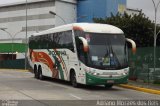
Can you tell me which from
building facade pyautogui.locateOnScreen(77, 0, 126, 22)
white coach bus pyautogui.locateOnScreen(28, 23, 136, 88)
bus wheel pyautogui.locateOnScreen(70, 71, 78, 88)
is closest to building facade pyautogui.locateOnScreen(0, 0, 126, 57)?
building facade pyautogui.locateOnScreen(77, 0, 126, 22)

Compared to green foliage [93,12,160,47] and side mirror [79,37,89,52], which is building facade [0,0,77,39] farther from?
side mirror [79,37,89,52]

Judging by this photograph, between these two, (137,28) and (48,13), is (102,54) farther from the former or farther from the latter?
(48,13)

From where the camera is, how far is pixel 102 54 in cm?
2131

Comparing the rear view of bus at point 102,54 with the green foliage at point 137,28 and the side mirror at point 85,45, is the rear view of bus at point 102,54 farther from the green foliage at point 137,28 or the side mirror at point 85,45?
the green foliage at point 137,28

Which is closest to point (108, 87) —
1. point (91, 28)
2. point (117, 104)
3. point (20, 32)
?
point (91, 28)

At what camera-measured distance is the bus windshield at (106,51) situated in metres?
21.2

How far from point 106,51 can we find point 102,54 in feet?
0.94

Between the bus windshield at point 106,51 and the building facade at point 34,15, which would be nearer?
the bus windshield at point 106,51

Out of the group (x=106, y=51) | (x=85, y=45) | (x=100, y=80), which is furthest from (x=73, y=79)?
(x=85, y=45)

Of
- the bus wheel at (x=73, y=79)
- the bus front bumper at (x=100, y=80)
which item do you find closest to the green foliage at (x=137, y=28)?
the bus wheel at (x=73, y=79)

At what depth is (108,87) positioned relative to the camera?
23562 mm

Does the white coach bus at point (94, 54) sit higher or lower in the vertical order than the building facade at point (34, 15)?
lower

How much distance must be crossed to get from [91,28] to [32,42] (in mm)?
10933

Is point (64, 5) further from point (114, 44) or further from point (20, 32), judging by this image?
point (114, 44)
